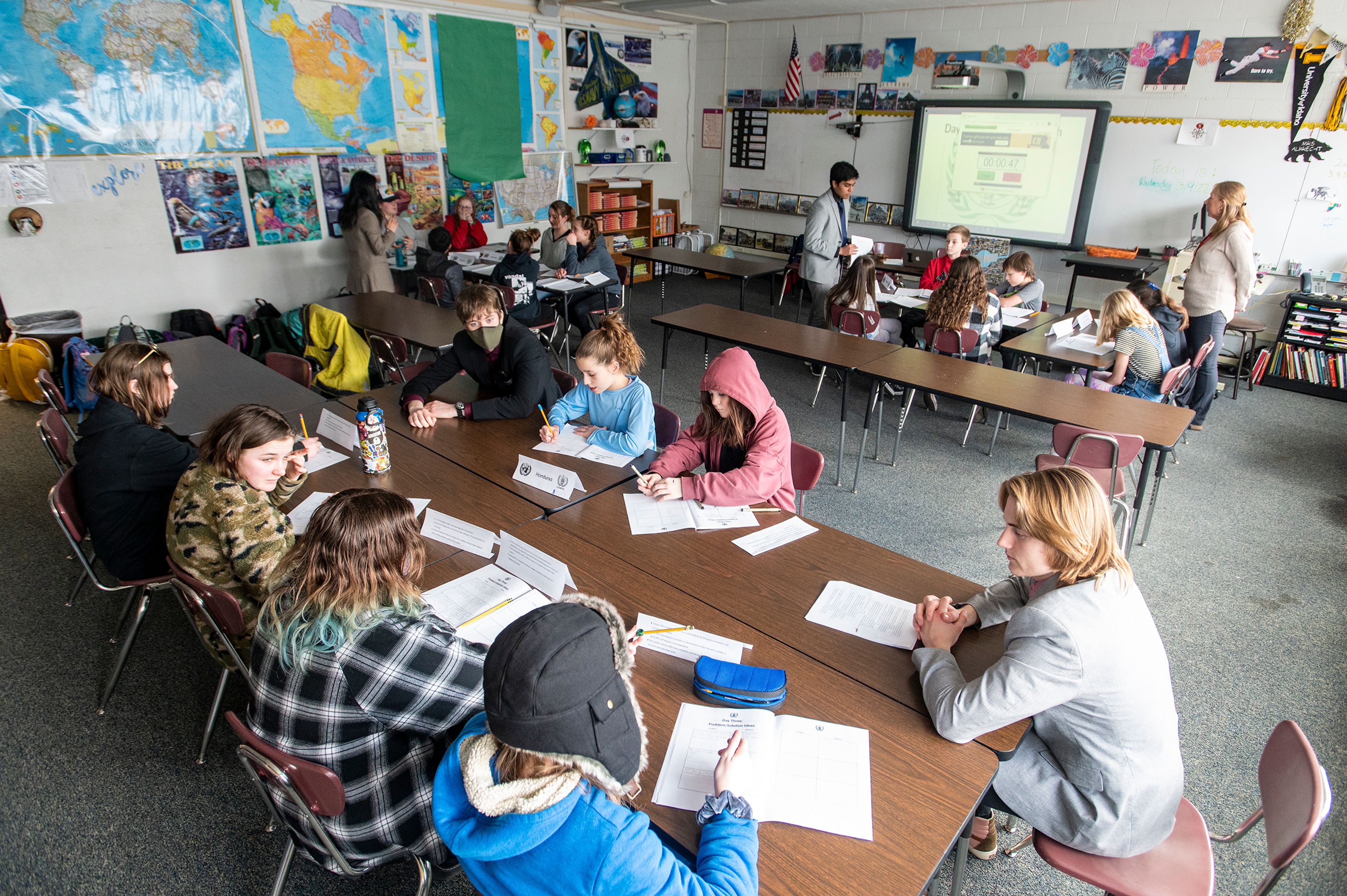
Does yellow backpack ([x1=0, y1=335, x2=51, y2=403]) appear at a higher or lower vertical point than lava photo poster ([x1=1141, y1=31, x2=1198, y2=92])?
lower

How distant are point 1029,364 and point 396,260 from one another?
5.91 meters

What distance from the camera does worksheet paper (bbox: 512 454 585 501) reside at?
8.33ft

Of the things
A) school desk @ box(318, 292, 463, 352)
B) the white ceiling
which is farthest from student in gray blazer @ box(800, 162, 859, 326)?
school desk @ box(318, 292, 463, 352)

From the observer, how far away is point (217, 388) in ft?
11.6

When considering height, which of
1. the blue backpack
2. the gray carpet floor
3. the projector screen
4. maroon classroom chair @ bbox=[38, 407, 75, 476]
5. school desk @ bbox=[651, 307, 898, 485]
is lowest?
the gray carpet floor

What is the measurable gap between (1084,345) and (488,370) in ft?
12.3

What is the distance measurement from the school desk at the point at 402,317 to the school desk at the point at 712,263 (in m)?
2.62

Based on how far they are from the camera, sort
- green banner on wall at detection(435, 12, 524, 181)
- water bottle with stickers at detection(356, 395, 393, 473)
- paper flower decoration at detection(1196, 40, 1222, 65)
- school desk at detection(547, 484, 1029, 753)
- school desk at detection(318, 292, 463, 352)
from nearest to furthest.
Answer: school desk at detection(547, 484, 1029, 753), water bottle with stickers at detection(356, 395, 393, 473), school desk at detection(318, 292, 463, 352), paper flower decoration at detection(1196, 40, 1222, 65), green banner on wall at detection(435, 12, 524, 181)

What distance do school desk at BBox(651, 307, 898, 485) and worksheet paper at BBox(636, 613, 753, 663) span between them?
8.59ft

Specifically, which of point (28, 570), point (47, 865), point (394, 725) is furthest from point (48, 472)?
point (394, 725)

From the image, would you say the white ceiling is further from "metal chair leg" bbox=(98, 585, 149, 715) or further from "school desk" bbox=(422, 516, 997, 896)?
"school desk" bbox=(422, 516, 997, 896)

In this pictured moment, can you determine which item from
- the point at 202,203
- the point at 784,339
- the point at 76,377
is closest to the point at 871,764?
the point at 784,339

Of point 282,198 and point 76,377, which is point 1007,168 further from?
point 76,377

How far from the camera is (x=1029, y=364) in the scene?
21.0ft
